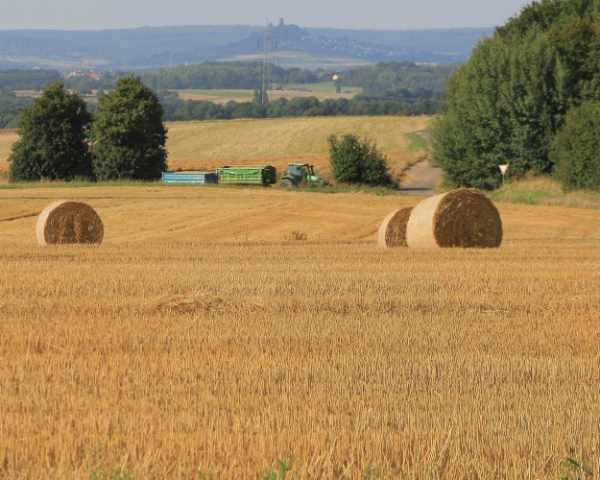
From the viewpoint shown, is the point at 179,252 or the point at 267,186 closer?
the point at 179,252

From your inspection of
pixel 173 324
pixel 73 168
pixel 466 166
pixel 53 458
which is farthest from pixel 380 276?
pixel 73 168

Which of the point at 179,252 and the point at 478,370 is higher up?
the point at 478,370

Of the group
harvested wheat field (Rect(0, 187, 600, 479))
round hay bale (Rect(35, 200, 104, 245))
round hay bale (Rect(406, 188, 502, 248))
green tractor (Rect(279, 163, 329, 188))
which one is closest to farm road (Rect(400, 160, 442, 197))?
green tractor (Rect(279, 163, 329, 188))

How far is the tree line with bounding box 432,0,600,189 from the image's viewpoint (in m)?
50.2

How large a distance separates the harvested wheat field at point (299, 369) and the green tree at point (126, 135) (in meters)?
43.3

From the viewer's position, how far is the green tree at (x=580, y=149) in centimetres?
4481

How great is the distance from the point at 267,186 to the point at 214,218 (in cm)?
2064

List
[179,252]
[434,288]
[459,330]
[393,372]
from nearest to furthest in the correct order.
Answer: [393,372] → [459,330] → [434,288] → [179,252]

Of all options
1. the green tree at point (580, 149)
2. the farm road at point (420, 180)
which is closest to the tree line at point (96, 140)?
the farm road at point (420, 180)

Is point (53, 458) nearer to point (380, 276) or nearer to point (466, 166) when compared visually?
point (380, 276)

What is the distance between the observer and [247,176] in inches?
2247

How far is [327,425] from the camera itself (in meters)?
5.90

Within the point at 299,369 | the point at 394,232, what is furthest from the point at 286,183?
the point at 299,369

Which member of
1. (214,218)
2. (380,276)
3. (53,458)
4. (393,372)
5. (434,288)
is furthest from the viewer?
(214,218)
